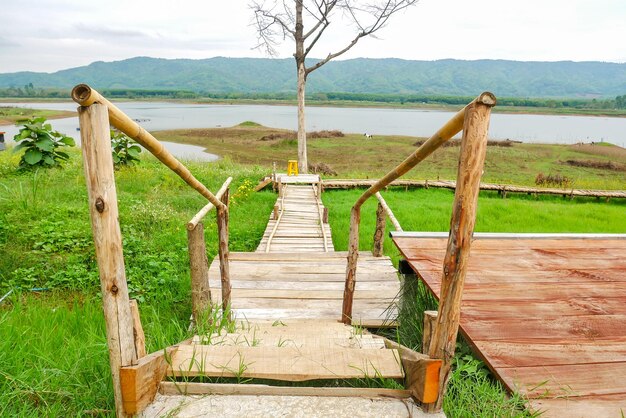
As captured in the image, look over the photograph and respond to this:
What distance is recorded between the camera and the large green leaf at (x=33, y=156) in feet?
29.6

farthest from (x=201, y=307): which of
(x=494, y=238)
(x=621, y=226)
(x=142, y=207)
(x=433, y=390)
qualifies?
(x=621, y=226)

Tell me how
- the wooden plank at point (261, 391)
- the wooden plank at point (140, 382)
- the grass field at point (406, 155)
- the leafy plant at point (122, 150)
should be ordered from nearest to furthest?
the wooden plank at point (140, 382)
the wooden plank at point (261, 391)
the leafy plant at point (122, 150)
the grass field at point (406, 155)

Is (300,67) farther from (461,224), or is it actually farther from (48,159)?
(461,224)

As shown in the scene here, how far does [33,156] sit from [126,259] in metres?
5.76

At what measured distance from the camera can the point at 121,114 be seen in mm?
1539

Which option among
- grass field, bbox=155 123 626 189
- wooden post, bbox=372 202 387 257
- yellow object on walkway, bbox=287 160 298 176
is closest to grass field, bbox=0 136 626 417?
yellow object on walkway, bbox=287 160 298 176

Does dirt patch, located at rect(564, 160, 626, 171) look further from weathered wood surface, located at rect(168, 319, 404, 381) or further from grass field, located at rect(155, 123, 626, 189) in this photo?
weathered wood surface, located at rect(168, 319, 404, 381)

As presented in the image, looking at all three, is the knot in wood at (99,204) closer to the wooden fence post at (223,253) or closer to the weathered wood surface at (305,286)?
the wooden fence post at (223,253)

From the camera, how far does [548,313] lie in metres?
2.65

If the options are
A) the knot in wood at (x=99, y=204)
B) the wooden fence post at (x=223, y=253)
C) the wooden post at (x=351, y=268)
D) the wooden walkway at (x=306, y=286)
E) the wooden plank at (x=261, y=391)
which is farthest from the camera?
the wooden walkway at (x=306, y=286)

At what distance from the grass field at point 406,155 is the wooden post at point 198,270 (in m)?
17.9

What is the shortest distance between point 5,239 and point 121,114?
4969mm

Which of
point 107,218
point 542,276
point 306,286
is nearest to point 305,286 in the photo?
point 306,286

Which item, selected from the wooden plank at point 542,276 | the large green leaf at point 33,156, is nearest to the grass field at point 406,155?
the large green leaf at point 33,156
